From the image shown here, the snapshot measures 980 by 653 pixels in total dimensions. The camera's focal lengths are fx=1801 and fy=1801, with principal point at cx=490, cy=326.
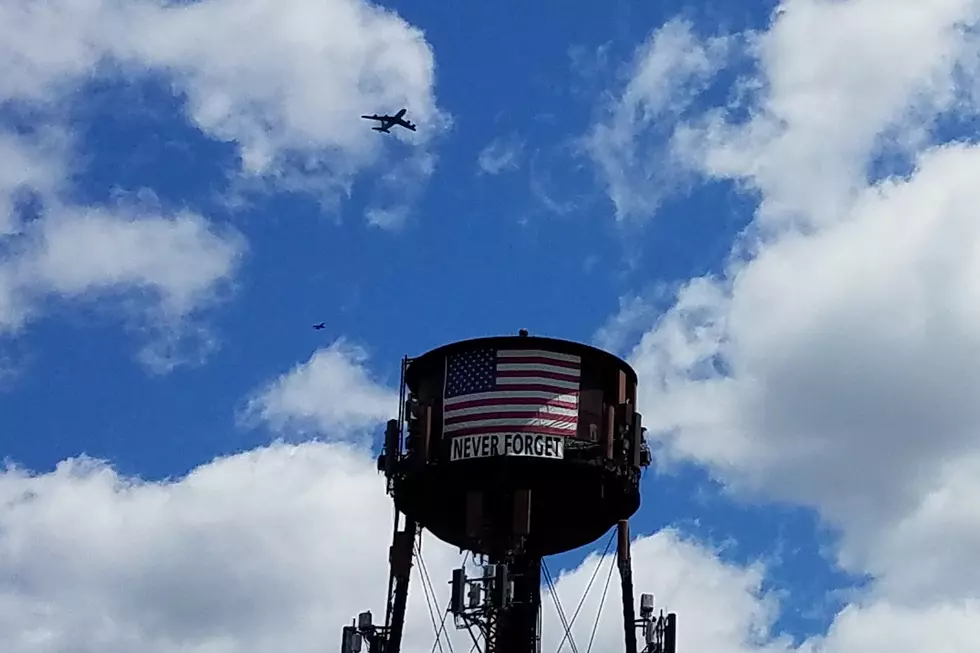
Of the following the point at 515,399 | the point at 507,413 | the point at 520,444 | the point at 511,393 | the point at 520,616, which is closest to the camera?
the point at 520,444

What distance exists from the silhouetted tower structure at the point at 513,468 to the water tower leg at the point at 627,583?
5 centimetres

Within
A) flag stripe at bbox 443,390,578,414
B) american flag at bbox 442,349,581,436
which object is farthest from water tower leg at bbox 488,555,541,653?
flag stripe at bbox 443,390,578,414

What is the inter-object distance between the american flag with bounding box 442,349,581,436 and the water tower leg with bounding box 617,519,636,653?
474 cm

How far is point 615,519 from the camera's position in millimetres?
61688

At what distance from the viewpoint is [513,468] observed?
58.7 m

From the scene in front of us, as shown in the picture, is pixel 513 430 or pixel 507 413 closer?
pixel 513 430

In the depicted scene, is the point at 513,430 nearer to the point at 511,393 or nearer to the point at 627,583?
the point at 511,393

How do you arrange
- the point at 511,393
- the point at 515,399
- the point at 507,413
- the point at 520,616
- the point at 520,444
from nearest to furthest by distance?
1. the point at 520,444
2. the point at 507,413
3. the point at 515,399
4. the point at 511,393
5. the point at 520,616

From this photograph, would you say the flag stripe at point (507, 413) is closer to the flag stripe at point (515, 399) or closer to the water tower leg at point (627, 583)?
the flag stripe at point (515, 399)

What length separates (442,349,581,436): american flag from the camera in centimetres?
5922

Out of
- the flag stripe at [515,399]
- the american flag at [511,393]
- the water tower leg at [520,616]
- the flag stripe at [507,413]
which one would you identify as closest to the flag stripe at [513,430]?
the american flag at [511,393]

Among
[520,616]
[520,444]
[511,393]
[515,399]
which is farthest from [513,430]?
[520,616]

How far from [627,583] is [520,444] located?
7181mm

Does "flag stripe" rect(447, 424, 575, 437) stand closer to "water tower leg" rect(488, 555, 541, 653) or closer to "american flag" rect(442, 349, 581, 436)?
"american flag" rect(442, 349, 581, 436)
